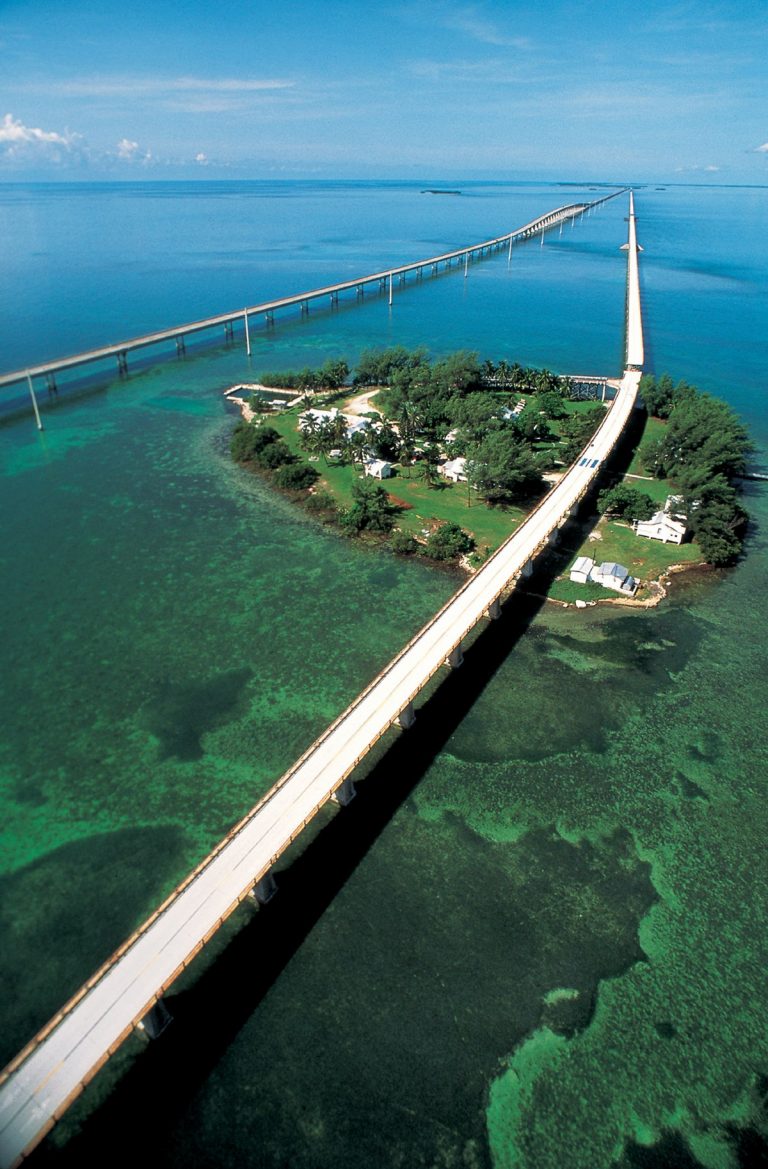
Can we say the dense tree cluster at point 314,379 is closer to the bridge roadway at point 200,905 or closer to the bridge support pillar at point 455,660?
the bridge roadway at point 200,905

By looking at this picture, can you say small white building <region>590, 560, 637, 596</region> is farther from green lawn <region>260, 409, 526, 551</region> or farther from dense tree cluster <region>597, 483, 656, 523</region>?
dense tree cluster <region>597, 483, 656, 523</region>

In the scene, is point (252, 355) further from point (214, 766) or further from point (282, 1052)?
point (282, 1052)

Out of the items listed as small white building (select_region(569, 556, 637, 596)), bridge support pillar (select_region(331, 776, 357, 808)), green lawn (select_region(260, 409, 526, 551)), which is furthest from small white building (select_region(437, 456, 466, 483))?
bridge support pillar (select_region(331, 776, 357, 808))

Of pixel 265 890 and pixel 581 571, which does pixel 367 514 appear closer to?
pixel 581 571

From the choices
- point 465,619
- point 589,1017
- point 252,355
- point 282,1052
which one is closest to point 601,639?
point 465,619

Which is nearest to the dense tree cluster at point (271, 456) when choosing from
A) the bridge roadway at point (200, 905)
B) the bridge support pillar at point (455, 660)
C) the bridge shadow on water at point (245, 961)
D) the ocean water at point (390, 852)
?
the ocean water at point (390, 852)
